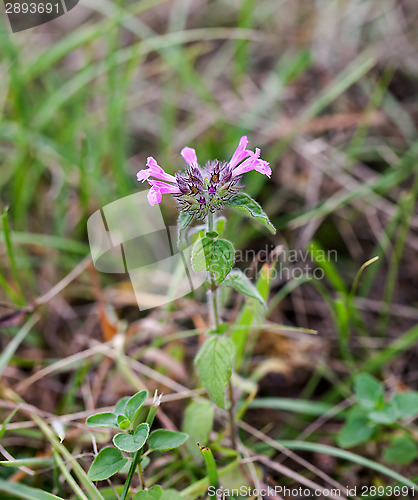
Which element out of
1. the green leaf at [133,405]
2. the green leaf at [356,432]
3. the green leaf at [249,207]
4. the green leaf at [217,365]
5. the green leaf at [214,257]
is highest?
the green leaf at [249,207]

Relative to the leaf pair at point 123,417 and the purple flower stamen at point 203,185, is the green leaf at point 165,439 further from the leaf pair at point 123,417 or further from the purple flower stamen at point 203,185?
the purple flower stamen at point 203,185

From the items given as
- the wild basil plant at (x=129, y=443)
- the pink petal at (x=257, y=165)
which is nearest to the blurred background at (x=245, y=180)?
the wild basil plant at (x=129, y=443)

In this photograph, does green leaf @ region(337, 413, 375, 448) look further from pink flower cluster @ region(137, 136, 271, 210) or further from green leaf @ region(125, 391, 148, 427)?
pink flower cluster @ region(137, 136, 271, 210)

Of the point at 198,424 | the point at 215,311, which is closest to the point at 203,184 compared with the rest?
the point at 215,311

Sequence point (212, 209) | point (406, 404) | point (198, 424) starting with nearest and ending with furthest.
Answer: point (212, 209) → point (198, 424) → point (406, 404)

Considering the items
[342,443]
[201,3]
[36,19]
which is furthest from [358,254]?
[36,19]

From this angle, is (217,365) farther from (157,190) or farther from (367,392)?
(367,392)

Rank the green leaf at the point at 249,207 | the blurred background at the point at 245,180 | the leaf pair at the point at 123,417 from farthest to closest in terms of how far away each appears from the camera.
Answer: the blurred background at the point at 245,180
the leaf pair at the point at 123,417
the green leaf at the point at 249,207

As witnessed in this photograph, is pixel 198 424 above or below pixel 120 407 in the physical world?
below
